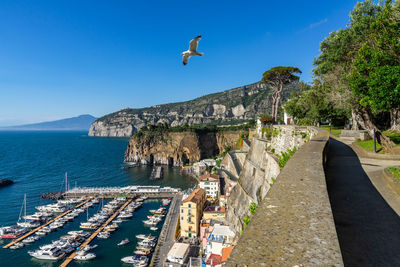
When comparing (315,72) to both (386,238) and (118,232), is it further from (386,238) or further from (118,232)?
(118,232)

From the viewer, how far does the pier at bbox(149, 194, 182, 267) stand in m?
24.1

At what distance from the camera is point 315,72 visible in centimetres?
2438

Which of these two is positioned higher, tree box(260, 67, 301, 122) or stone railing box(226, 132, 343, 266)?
tree box(260, 67, 301, 122)

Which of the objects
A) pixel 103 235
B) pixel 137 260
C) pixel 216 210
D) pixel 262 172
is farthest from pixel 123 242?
pixel 262 172

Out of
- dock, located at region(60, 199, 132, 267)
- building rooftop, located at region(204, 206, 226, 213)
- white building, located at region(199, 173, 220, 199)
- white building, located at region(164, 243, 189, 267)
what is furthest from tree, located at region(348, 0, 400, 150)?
white building, located at region(199, 173, 220, 199)

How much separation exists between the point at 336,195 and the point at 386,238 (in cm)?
212

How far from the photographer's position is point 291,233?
7.27 ft

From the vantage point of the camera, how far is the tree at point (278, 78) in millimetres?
30859

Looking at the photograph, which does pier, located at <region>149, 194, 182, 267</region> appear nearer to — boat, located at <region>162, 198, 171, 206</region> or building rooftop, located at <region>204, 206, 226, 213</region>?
boat, located at <region>162, 198, 171, 206</region>

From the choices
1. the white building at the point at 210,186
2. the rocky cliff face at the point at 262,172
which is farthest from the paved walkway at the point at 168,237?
the rocky cliff face at the point at 262,172

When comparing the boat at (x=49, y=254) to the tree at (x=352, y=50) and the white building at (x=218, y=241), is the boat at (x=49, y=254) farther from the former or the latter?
the tree at (x=352, y=50)

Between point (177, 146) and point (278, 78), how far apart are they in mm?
62680

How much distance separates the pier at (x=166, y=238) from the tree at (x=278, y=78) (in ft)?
72.1

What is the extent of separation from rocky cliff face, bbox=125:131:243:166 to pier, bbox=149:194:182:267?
4845 cm
